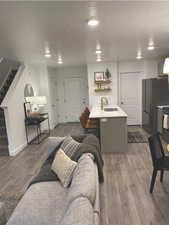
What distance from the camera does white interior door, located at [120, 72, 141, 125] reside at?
6.82m

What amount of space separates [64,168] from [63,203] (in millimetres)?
454

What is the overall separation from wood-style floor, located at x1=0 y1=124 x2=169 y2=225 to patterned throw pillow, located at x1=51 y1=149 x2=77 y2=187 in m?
0.69

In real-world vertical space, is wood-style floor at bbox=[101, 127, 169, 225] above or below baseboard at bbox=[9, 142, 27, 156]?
below

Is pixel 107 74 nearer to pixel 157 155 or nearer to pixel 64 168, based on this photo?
pixel 157 155

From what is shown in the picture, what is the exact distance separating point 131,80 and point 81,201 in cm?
620

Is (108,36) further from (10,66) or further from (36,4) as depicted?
(10,66)

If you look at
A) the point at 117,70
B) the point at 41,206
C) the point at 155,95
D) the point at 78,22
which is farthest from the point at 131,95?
the point at 41,206

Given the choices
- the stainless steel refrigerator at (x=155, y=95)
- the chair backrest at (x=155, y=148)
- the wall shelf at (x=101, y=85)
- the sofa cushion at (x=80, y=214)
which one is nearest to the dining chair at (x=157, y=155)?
the chair backrest at (x=155, y=148)

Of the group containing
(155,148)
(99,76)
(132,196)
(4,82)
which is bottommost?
(132,196)

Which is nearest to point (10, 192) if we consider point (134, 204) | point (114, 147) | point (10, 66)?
point (134, 204)

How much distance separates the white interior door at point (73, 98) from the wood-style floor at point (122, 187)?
3.91 m

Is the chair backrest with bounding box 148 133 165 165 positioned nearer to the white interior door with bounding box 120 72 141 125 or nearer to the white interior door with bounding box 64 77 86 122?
the white interior door with bounding box 120 72 141 125

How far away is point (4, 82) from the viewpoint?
5848 mm

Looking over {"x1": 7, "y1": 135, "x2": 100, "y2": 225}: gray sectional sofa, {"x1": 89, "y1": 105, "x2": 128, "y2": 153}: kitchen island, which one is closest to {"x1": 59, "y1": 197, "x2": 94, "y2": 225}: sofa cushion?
{"x1": 7, "y1": 135, "x2": 100, "y2": 225}: gray sectional sofa
